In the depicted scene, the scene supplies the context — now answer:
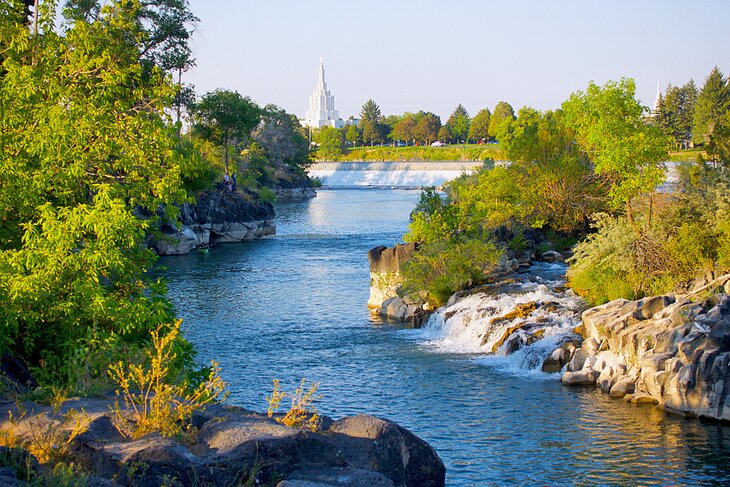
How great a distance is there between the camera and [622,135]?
34688 mm

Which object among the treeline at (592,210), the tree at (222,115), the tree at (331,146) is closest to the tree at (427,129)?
the tree at (331,146)

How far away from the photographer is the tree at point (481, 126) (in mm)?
166375

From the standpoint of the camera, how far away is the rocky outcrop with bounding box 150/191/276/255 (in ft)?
185

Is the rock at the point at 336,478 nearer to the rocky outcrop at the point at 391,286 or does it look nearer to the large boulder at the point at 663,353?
the large boulder at the point at 663,353

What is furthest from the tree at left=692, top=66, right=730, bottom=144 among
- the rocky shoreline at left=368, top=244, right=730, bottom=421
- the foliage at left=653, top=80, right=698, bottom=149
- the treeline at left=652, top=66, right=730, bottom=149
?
the rocky shoreline at left=368, top=244, right=730, bottom=421

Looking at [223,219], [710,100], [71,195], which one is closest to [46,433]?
[71,195]

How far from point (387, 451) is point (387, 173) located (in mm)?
124730

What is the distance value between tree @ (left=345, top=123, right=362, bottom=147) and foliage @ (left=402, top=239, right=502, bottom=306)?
15583 cm

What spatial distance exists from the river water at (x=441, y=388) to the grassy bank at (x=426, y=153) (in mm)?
99054

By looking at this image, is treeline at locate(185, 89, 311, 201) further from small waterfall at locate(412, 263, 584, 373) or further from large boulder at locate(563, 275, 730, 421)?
large boulder at locate(563, 275, 730, 421)

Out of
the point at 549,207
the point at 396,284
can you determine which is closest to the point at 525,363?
the point at 396,284

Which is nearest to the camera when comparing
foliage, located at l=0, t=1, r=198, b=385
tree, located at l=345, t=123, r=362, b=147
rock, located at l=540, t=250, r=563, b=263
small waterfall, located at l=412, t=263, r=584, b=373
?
foliage, located at l=0, t=1, r=198, b=385

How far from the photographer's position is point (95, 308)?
13.9 metres

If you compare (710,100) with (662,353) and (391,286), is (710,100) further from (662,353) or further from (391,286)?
(662,353)
